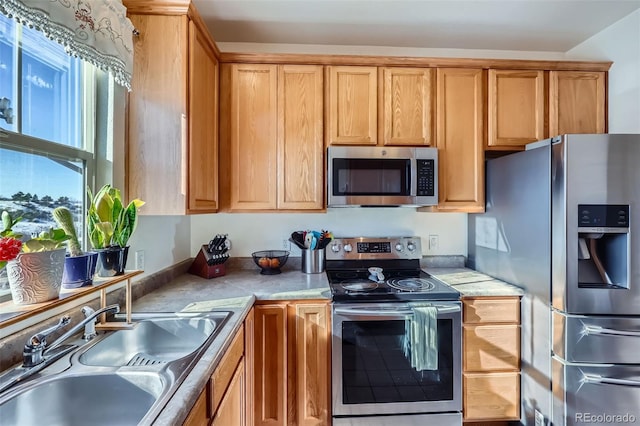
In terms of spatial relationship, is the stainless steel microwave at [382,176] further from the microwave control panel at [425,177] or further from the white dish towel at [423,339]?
the white dish towel at [423,339]

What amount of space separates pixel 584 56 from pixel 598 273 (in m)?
1.67

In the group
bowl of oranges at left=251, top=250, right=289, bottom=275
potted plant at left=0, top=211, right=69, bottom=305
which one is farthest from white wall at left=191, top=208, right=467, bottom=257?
potted plant at left=0, top=211, right=69, bottom=305

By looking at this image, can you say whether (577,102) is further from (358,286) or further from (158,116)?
(158,116)

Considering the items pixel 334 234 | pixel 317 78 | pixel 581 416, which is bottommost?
pixel 581 416

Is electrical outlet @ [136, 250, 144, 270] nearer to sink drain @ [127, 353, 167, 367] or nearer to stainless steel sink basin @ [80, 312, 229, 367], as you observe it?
stainless steel sink basin @ [80, 312, 229, 367]

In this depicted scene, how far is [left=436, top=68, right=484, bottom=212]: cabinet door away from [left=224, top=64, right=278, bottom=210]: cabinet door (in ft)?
3.61

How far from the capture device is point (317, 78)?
1.97 metres

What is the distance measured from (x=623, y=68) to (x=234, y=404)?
299 centimetres

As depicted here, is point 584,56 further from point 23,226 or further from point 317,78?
point 23,226

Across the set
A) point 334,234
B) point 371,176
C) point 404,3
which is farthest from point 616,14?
point 334,234

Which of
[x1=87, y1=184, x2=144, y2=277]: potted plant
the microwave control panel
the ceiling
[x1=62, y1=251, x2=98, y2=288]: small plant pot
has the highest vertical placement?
the ceiling

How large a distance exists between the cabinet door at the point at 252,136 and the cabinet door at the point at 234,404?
3.26 ft

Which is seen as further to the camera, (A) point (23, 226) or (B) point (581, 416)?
(B) point (581, 416)

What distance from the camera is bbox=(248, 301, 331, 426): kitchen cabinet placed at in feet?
5.43
